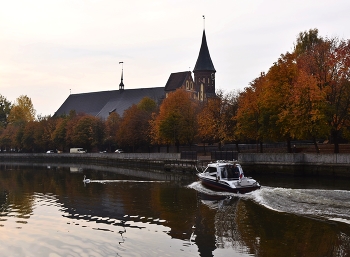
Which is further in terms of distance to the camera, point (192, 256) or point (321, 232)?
point (321, 232)

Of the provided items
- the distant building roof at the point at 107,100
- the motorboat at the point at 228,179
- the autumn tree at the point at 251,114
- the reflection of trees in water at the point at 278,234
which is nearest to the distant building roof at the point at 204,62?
the distant building roof at the point at 107,100

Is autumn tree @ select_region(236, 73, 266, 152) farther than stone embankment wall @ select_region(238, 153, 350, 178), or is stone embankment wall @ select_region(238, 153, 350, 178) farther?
autumn tree @ select_region(236, 73, 266, 152)

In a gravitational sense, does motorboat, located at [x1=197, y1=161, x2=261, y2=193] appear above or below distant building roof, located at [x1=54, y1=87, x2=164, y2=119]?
below

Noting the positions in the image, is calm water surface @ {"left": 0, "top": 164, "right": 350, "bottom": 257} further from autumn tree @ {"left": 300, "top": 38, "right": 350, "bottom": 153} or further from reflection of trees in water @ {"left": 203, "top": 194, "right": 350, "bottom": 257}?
autumn tree @ {"left": 300, "top": 38, "right": 350, "bottom": 153}

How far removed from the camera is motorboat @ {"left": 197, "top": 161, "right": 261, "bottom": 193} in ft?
119

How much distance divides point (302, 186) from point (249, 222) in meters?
16.0

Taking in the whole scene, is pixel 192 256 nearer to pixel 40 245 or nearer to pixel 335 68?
pixel 40 245

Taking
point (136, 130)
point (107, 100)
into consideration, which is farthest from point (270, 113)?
point (107, 100)

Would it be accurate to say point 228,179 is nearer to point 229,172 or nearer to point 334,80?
point 229,172

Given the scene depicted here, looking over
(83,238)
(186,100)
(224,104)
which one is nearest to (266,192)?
(83,238)

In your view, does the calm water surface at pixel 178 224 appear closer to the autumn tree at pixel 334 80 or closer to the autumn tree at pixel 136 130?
the autumn tree at pixel 334 80

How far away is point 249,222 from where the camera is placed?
2491 cm

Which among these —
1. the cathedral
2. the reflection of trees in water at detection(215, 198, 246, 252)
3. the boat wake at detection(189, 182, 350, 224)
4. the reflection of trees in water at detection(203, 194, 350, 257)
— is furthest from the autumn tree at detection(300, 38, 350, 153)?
the cathedral

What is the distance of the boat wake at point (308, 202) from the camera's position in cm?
2542
